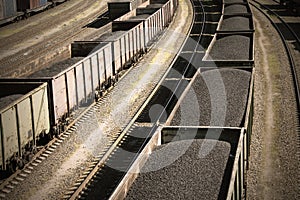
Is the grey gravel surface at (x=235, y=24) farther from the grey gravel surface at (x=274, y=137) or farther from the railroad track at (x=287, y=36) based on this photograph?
the railroad track at (x=287, y=36)

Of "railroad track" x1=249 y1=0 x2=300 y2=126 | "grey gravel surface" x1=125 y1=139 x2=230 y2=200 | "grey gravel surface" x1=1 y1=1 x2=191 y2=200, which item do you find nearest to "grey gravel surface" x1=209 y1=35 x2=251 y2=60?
"railroad track" x1=249 y1=0 x2=300 y2=126

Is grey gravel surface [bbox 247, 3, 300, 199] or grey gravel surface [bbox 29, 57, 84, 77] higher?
grey gravel surface [bbox 29, 57, 84, 77]

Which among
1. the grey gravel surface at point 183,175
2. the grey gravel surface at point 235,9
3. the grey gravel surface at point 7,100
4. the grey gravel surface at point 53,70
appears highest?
the grey gravel surface at point 235,9

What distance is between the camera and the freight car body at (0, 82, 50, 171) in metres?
13.4

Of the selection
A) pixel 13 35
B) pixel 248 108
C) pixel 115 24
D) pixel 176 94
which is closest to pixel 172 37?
pixel 115 24

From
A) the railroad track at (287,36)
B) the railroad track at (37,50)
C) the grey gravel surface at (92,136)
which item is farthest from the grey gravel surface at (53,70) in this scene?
the railroad track at (287,36)

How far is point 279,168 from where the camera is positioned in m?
14.5

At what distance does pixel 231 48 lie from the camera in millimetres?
23422

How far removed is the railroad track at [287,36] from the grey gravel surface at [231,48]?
2876 mm

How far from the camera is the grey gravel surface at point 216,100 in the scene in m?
14.0

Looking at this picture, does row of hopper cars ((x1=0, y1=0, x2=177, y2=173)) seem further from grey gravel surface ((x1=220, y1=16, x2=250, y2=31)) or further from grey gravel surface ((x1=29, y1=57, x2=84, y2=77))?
grey gravel surface ((x1=220, y1=16, x2=250, y2=31))

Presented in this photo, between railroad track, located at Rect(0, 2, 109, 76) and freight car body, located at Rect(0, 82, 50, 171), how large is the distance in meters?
7.87

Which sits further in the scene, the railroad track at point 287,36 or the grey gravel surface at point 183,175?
the railroad track at point 287,36

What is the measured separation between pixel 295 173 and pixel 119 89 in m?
10.9
